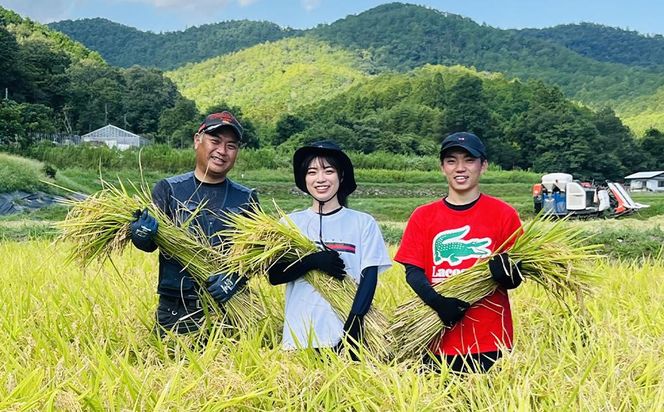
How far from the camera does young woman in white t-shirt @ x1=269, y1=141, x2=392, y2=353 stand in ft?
8.23

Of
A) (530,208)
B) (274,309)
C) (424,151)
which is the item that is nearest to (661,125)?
(424,151)

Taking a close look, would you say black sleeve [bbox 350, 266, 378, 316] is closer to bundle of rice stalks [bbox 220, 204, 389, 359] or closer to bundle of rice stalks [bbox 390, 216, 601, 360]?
bundle of rice stalks [bbox 220, 204, 389, 359]

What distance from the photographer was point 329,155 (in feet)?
8.73

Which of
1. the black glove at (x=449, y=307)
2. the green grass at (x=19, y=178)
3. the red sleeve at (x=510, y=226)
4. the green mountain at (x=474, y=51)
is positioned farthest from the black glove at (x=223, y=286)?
the green mountain at (x=474, y=51)

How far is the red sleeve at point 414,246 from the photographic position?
8.41 feet

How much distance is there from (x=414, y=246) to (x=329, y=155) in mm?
505

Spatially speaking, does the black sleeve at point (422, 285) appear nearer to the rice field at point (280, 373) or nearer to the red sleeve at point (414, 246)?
the red sleeve at point (414, 246)

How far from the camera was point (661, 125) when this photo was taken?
52.8 meters

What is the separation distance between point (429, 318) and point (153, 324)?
52.3 inches

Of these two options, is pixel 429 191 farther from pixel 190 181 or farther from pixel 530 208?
pixel 190 181

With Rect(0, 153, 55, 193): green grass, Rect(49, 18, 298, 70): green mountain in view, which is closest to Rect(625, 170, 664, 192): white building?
Rect(0, 153, 55, 193): green grass

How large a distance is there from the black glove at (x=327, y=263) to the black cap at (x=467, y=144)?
0.60 metres

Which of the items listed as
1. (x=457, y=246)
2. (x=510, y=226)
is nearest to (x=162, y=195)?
(x=457, y=246)

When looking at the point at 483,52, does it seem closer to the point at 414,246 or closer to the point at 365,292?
the point at 414,246
